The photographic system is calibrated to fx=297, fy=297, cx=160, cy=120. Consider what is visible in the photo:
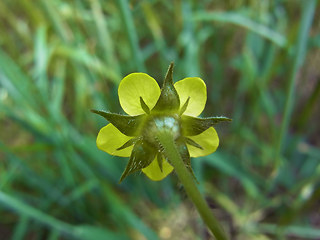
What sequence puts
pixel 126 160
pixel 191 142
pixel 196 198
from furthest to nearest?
1. pixel 126 160
2. pixel 191 142
3. pixel 196 198

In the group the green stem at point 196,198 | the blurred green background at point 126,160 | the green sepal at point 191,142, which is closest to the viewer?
the green stem at point 196,198

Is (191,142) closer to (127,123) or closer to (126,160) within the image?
(127,123)

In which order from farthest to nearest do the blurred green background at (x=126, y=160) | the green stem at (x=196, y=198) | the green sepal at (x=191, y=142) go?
the blurred green background at (x=126, y=160)
the green sepal at (x=191, y=142)
the green stem at (x=196, y=198)

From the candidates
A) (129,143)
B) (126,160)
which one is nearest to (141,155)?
(129,143)

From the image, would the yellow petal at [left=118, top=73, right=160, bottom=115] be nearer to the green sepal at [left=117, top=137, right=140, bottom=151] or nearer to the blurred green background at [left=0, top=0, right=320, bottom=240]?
the green sepal at [left=117, top=137, right=140, bottom=151]

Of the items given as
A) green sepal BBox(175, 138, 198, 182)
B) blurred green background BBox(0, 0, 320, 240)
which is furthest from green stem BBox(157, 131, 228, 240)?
blurred green background BBox(0, 0, 320, 240)

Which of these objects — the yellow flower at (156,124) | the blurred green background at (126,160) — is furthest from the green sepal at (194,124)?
the blurred green background at (126,160)

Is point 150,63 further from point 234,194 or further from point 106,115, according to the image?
point 106,115

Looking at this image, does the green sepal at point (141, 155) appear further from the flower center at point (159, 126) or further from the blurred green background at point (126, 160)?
the blurred green background at point (126, 160)
